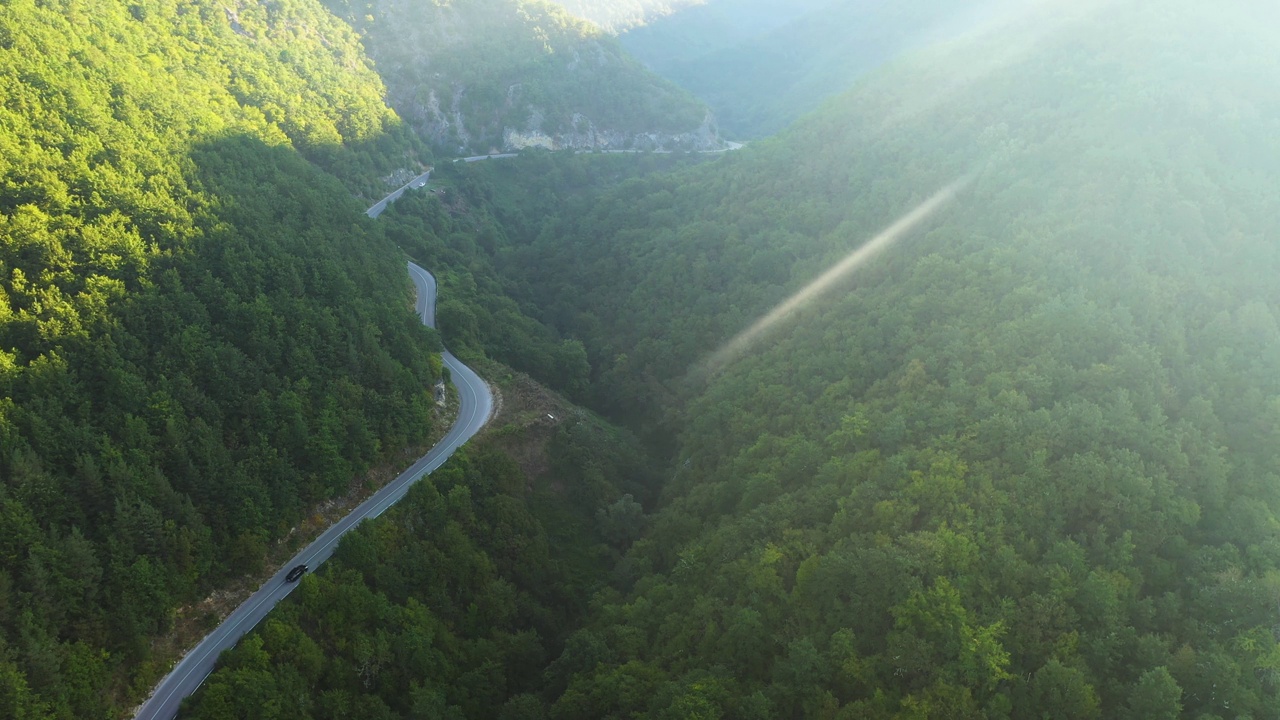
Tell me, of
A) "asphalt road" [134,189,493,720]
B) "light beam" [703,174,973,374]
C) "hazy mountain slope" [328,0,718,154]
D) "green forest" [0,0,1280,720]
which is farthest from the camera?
"hazy mountain slope" [328,0,718,154]

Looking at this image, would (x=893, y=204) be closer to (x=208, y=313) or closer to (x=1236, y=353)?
(x=1236, y=353)

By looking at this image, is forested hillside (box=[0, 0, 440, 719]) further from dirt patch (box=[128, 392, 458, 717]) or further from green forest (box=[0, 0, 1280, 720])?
dirt patch (box=[128, 392, 458, 717])

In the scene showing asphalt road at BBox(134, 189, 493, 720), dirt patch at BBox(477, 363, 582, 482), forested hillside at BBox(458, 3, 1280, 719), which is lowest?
forested hillside at BBox(458, 3, 1280, 719)

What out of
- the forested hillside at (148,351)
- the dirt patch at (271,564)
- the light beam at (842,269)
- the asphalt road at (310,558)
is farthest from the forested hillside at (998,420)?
the forested hillside at (148,351)

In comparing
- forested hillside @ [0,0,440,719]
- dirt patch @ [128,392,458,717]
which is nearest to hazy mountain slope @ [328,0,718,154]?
forested hillside @ [0,0,440,719]

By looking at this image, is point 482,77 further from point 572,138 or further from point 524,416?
point 524,416

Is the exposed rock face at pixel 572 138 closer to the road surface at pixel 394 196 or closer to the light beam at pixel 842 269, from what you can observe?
the road surface at pixel 394 196
